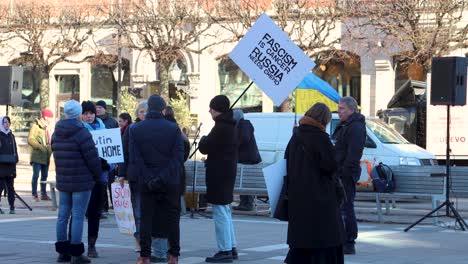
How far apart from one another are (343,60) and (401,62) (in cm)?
264

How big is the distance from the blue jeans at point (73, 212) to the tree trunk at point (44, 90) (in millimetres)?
34279

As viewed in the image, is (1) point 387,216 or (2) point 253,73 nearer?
(2) point 253,73

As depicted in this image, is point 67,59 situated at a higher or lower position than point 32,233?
higher

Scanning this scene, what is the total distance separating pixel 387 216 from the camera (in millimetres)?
18578

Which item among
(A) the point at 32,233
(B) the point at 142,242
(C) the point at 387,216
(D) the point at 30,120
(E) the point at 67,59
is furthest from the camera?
(D) the point at 30,120

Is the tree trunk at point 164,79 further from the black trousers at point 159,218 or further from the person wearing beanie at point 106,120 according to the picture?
the black trousers at point 159,218

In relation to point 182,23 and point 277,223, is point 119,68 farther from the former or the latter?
point 277,223

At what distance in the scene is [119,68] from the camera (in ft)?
137


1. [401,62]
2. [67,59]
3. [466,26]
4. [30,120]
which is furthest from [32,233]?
[30,120]

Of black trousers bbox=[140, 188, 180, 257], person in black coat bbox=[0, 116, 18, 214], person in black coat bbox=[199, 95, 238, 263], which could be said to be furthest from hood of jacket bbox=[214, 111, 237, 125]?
person in black coat bbox=[0, 116, 18, 214]

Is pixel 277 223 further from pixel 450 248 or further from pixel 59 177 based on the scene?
pixel 59 177

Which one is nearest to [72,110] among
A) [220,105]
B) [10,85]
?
[220,105]

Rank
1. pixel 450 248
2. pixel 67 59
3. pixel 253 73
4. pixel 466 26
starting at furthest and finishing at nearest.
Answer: pixel 67 59 → pixel 466 26 → pixel 450 248 → pixel 253 73

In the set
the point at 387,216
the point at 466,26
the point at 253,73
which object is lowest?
the point at 387,216
